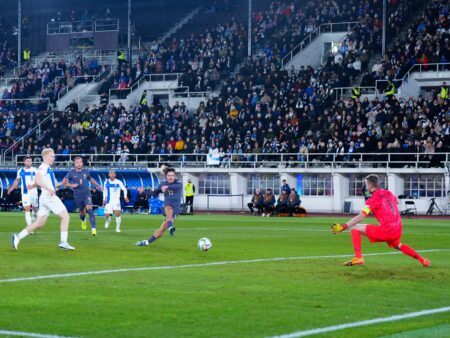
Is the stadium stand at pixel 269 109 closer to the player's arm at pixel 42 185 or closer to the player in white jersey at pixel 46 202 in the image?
the player in white jersey at pixel 46 202

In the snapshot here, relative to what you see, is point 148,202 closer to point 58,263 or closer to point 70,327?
point 58,263

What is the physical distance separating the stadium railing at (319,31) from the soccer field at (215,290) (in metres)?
38.6

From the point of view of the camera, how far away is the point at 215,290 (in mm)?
14125

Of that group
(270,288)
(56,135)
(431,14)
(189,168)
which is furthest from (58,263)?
(56,135)

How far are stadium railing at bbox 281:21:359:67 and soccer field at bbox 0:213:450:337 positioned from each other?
38.6 metres

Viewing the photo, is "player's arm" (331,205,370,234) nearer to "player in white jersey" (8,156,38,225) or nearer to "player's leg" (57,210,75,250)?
"player's leg" (57,210,75,250)

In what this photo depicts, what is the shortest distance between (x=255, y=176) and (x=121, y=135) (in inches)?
401

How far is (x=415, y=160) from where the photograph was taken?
4962cm

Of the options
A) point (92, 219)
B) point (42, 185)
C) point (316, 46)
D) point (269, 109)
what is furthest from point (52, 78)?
point (42, 185)

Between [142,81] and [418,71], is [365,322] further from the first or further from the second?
[142,81]

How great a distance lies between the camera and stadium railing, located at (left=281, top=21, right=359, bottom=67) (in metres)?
61.7

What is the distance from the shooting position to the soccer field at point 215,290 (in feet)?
35.7

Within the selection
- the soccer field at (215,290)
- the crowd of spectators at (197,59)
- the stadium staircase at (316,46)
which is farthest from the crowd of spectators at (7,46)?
the soccer field at (215,290)

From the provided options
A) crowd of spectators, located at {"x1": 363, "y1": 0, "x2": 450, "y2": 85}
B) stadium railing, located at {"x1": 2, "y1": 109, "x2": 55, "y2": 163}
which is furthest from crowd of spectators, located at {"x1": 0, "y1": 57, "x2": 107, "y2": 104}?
crowd of spectators, located at {"x1": 363, "y1": 0, "x2": 450, "y2": 85}
